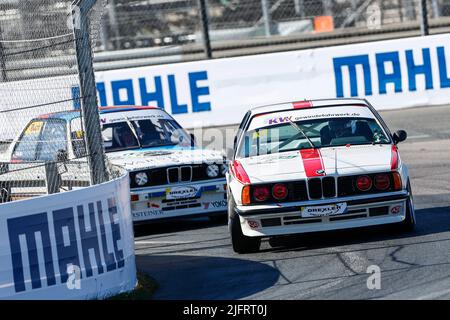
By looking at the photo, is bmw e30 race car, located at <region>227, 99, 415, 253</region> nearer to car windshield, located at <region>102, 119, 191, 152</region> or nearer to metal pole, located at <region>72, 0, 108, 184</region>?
metal pole, located at <region>72, 0, 108, 184</region>

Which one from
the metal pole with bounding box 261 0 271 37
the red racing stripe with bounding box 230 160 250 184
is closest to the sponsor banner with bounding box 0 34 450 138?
the metal pole with bounding box 261 0 271 37

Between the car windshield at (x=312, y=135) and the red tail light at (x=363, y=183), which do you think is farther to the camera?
the car windshield at (x=312, y=135)

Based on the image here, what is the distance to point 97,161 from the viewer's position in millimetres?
8359

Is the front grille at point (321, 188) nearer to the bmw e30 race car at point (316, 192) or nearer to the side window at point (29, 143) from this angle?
the bmw e30 race car at point (316, 192)

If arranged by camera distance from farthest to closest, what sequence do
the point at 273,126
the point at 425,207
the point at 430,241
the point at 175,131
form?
the point at 175,131 → the point at 425,207 → the point at 273,126 → the point at 430,241

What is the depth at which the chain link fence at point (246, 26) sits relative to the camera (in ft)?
66.5

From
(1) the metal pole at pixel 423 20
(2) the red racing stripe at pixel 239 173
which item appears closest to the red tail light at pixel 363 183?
(2) the red racing stripe at pixel 239 173

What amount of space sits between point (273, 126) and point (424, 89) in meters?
8.24

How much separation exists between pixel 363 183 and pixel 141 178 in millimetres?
2857

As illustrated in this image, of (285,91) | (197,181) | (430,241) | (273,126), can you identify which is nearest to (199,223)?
(197,181)

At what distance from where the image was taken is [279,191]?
30.3ft

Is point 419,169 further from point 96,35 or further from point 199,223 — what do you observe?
point 96,35

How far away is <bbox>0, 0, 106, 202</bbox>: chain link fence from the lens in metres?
8.38

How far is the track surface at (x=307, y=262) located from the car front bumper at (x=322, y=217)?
23cm
